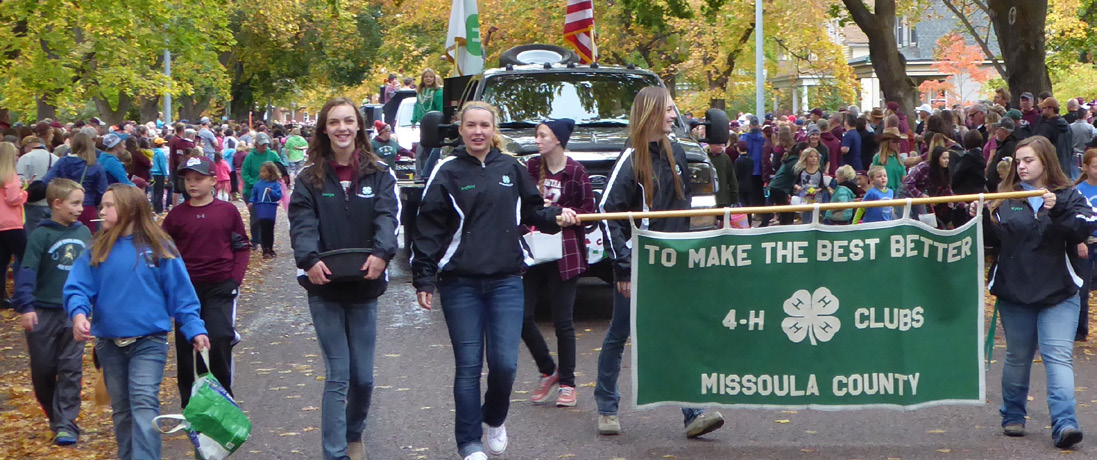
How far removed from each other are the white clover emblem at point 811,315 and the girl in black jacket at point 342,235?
80.1 inches

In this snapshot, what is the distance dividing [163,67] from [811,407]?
36.3 m

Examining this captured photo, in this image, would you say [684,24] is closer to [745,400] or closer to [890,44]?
[890,44]

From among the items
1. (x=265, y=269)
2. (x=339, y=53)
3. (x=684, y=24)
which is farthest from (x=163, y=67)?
(x=265, y=269)

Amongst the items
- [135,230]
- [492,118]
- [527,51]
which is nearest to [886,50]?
[527,51]

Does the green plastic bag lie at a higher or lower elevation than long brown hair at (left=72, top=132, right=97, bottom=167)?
lower

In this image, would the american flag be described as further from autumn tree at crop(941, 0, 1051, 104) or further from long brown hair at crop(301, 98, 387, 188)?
long brown hair at crop(301, 98, 387, 188)

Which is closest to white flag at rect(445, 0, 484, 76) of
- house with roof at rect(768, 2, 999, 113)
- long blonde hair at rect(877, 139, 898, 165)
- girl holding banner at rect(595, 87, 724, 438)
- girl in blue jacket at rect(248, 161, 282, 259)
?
girl in blue jacket at rect(248, 161, 282, 259)

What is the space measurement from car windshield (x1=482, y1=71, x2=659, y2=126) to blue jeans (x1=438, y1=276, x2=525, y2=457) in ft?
21.1

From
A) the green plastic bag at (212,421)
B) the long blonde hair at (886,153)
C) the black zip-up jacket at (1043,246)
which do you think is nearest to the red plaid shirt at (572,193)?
the black zip-up jacket at (1043,246)

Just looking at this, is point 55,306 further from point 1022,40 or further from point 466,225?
point 1022,40

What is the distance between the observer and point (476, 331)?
648 centimetres

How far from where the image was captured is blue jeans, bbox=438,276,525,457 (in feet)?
21.1

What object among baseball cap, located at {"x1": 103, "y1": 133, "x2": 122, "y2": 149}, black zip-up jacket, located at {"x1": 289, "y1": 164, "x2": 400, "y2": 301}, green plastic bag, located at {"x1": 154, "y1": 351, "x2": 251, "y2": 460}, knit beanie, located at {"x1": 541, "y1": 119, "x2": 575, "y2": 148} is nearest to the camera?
green plastic bag, located at {"x1": 154, "y1": 351, "x2": 251, "y2": 460}

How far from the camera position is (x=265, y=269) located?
17812 millimetres
